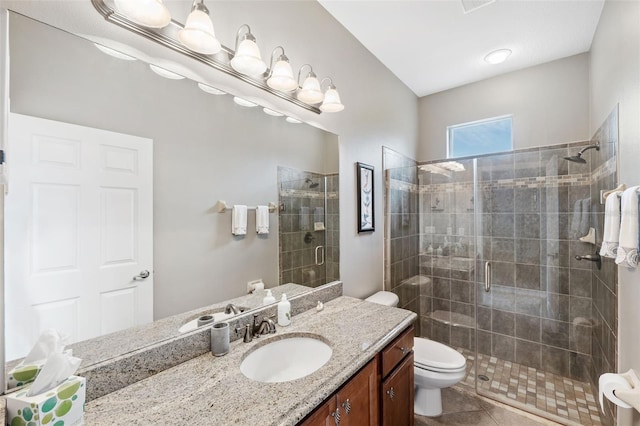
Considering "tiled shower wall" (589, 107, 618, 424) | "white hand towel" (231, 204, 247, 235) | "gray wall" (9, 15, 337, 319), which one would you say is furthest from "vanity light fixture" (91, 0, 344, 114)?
"tiled shower wall" (589, 107, 618, 424)

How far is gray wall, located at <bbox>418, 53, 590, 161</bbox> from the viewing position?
2.56m

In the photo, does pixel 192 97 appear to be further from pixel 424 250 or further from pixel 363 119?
pixel 424 250

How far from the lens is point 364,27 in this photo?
2.15m

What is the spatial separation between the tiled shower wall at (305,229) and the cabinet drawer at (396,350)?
606 millimetres

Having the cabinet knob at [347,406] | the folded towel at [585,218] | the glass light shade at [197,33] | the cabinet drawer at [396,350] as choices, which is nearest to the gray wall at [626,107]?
the folded towel at [585,218]

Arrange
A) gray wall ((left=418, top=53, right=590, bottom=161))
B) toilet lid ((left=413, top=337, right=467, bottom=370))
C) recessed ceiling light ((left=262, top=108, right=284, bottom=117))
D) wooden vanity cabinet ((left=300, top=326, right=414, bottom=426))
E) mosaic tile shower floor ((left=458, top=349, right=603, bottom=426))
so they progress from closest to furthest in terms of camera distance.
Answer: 1. wooden vanity cabinet ((left=300, top=326, right=414, bottom=426))
2. recessed ceiling light ((left=262, top=108, right=284, bottom=117))
3. toilet lid ((left=413, top=337, right=467, bottom=370))
4. mosaic tile shower floor ((left=458, top=349, right=603, bottom=426))
5. gray wall ((left=418, top=53, right=590, bottom=161))

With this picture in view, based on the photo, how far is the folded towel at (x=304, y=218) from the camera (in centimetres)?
173

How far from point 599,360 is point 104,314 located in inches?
122

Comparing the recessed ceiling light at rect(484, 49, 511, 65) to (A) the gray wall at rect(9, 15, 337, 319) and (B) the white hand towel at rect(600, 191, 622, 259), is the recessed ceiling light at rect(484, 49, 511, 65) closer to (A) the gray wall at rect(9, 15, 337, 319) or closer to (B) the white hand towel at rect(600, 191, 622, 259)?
(B) the white hand towel at rect(600, 191, 622, 259)

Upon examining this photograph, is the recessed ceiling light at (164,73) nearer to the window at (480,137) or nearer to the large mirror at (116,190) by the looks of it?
the large mirror at (116,190)

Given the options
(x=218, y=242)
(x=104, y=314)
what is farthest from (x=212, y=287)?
(x=104, y=314)

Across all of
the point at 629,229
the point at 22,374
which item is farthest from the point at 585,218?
the point at 22,374

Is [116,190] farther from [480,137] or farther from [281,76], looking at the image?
[480,137]

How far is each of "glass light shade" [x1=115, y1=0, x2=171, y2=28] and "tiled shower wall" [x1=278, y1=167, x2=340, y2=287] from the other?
2.65ft
